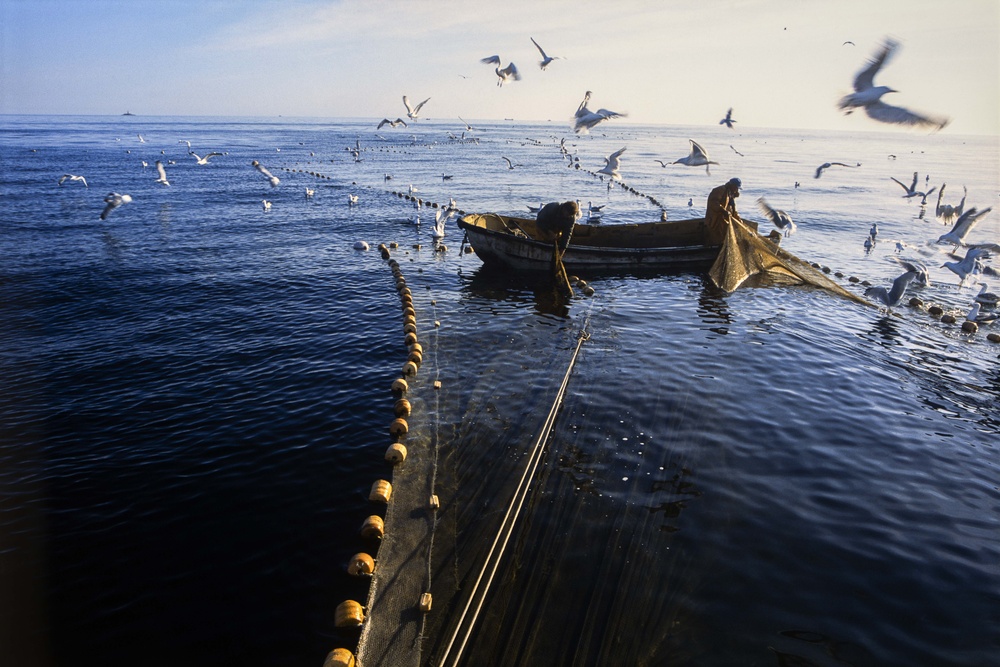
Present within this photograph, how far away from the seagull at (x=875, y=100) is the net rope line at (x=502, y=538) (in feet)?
31.6

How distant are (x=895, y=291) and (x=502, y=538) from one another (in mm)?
19760

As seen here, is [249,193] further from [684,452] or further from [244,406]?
[684,452]

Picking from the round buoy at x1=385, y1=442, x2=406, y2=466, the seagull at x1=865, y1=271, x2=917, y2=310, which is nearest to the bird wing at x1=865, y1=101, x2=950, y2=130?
the seagull at x1=865, y1=271, x2=917, y2=310

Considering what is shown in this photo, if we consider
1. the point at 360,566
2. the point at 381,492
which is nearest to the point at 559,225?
the point at 381,492

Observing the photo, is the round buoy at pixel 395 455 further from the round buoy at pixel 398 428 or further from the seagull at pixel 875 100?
the seagull at pixel 875 100

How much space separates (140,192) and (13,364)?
43.1 m

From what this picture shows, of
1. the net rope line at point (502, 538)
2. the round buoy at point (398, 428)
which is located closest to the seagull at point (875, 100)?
the net rope line at point (502, 538)

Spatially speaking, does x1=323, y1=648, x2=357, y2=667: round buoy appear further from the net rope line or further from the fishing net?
the fishing net

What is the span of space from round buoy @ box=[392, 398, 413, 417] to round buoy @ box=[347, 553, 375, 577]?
4.53 metres

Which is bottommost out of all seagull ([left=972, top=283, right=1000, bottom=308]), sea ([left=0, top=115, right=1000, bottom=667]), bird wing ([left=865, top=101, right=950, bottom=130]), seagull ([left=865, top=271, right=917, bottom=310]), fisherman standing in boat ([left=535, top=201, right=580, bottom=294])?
sea ([left=0, top=115, right=1000, bottom=667])

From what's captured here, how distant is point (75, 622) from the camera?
287 inches

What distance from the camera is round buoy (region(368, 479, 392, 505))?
938 cm

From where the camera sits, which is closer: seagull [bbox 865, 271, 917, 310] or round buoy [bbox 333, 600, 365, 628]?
round buoy [bbox 333, 600, 365, 628]

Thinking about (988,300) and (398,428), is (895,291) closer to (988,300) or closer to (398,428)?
(988,300)
